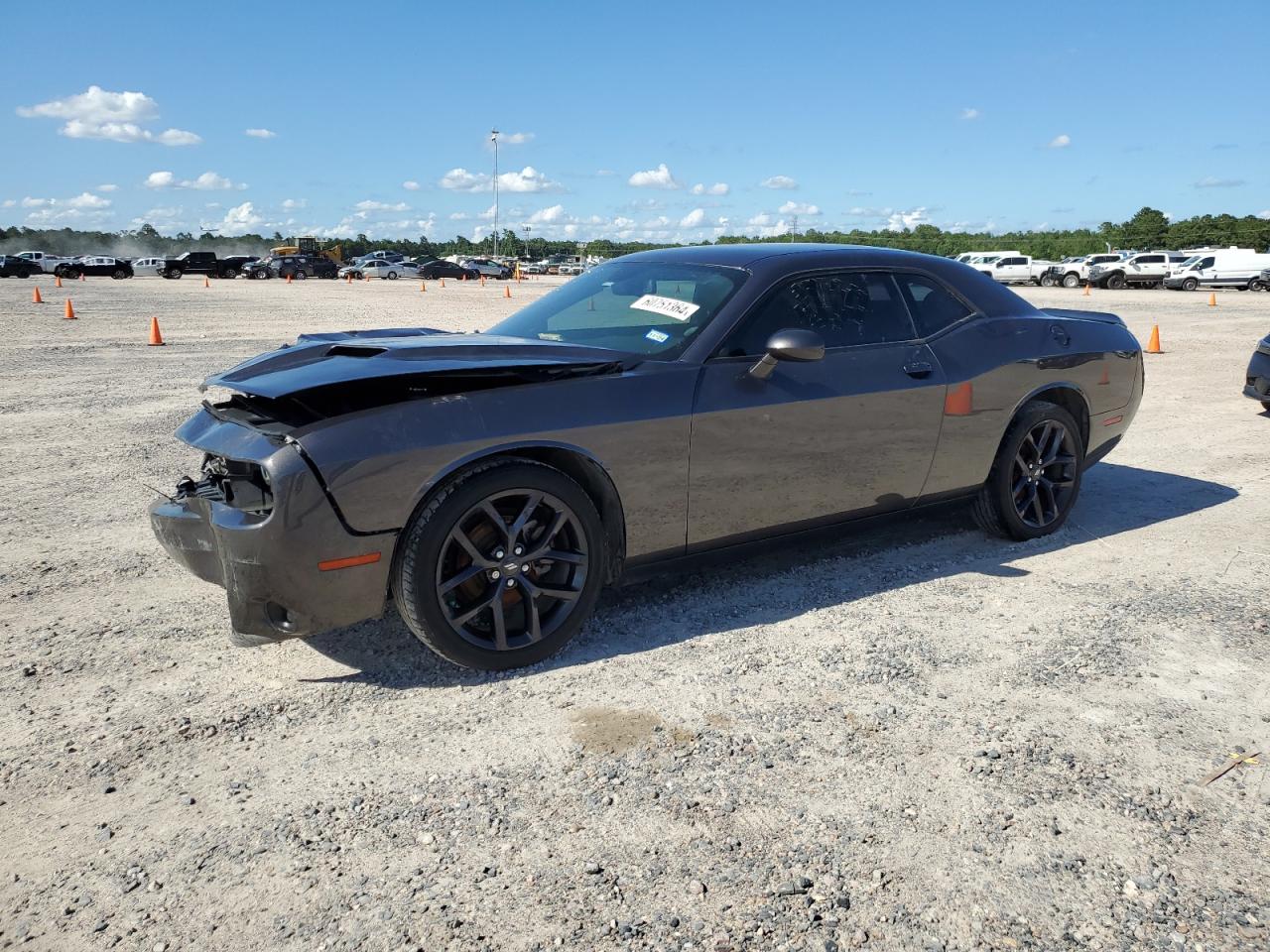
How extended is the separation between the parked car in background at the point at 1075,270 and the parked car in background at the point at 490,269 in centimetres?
3734

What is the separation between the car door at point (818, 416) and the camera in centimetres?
410

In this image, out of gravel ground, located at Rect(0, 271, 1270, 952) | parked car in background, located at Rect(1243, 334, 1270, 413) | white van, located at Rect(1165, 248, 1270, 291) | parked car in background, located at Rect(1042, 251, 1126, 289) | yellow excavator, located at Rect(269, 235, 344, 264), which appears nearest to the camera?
gravel ground, located at Rect(0, 271, 1270, 952)

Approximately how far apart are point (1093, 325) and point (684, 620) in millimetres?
3161

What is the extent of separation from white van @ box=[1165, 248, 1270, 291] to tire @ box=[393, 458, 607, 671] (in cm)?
4310

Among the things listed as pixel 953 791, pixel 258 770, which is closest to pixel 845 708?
pixel 953 791

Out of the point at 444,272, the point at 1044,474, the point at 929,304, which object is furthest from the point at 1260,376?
the point at 444,272

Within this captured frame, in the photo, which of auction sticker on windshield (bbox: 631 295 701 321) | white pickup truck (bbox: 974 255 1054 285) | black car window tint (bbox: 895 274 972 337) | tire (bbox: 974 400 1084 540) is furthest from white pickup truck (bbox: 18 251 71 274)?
tire (bbox: 974 400 1084 540)

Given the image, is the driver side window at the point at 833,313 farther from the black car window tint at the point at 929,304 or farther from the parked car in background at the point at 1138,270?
the parked car in background at the point at 1138,270

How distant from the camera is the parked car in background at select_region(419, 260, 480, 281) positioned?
6669 cm

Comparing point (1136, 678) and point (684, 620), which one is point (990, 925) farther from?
point (684, 620)

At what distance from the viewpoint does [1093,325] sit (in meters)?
5.66

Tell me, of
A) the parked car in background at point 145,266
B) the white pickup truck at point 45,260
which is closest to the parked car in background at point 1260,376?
the white pickup truck at point 45,260

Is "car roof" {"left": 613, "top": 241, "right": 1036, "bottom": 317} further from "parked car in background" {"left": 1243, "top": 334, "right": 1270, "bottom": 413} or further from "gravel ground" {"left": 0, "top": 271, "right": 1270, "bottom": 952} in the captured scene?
"parked car in background" {"left": 1243, "top": 334, "right": 1270, "bottom": 413}

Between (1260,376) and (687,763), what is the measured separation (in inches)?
329
